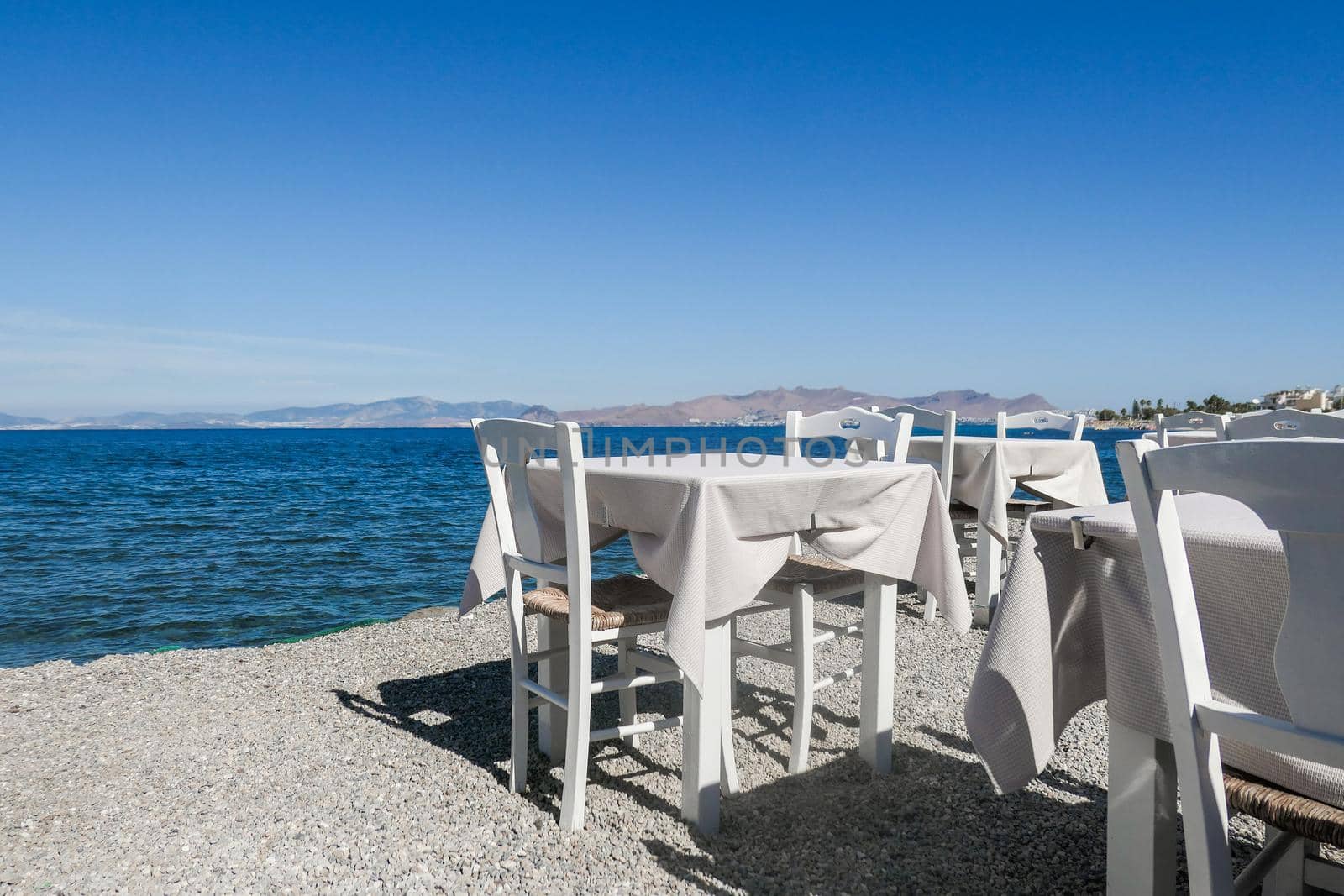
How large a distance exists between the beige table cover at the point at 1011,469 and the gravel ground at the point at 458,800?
4.19ft

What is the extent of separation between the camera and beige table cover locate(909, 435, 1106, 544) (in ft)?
13.9

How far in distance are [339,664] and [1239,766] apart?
11.2ft

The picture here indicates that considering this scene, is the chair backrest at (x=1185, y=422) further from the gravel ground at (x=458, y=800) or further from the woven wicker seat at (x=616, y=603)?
the woven wicker seat at (x=616, y=603)

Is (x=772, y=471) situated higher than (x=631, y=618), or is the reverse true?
(x=772, y=471)

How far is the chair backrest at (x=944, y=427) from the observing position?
422 centimetres

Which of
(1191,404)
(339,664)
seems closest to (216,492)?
(339,664)

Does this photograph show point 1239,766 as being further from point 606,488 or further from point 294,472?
point 294,472

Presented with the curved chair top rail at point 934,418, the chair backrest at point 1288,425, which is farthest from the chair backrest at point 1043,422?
the chair backrest at point 1288,425

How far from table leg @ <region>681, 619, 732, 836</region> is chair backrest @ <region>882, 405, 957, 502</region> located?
89.6 inches

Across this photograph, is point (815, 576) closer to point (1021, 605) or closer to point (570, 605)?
point (570, 605)

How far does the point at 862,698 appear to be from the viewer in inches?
98.3

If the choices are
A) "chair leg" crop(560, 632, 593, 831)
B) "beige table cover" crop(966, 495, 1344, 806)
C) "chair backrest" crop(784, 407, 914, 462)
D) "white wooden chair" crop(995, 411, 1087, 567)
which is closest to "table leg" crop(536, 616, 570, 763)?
"chair leg" crop(560, 632, 593, 831)

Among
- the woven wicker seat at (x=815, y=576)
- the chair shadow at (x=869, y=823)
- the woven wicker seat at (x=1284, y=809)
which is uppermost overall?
the woven wicker seat at (x=1284, y=809)

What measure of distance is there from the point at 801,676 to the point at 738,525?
67 centimetres
